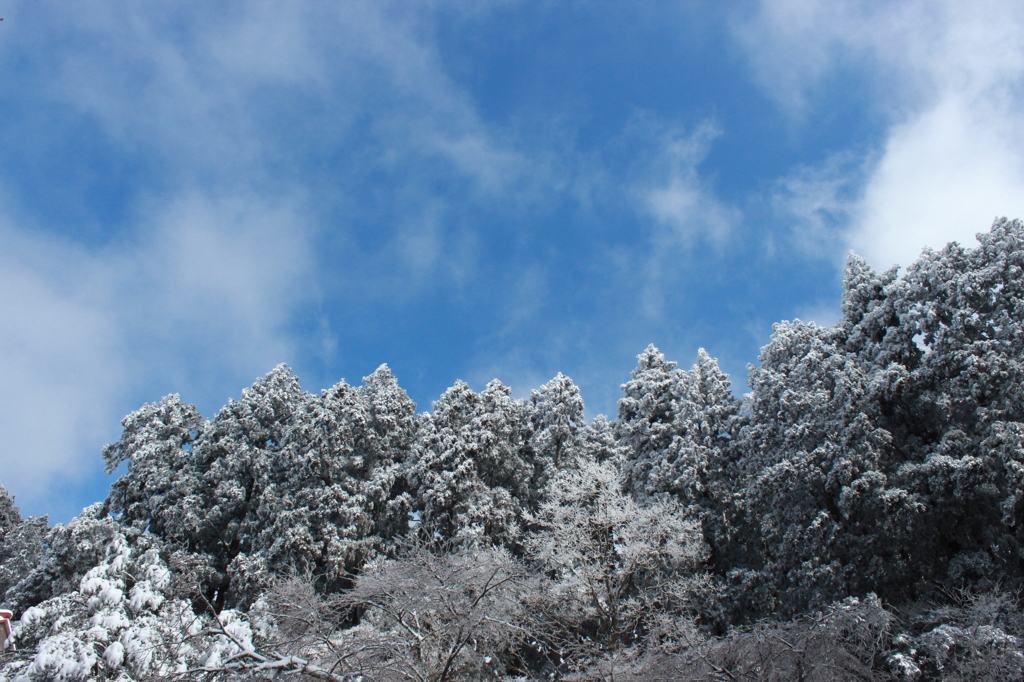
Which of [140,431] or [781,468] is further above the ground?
[140,431]

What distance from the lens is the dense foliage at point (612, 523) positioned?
13.4 metres

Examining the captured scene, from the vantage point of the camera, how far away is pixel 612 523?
1912cm

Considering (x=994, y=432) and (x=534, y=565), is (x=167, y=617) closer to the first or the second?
(x=534, y=565)

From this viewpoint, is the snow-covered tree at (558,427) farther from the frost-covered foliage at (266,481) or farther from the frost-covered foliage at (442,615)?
the frost-covered foliage at (442,615)

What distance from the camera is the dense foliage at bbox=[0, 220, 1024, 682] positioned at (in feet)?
44.0

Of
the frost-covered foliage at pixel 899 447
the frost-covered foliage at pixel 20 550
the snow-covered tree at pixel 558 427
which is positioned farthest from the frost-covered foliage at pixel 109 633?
the frost-covered foliage at pixel 899 447

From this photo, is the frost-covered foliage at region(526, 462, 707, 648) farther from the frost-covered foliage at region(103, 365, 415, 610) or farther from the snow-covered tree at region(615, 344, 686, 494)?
the frost-covered foliage at region(103, 365, 415, 610)

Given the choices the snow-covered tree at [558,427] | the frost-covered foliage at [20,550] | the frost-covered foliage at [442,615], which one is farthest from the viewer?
the frost-covered foliage at [20,550]

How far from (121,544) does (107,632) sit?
26.4ft

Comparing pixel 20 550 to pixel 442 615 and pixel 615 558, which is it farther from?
pixel 615 558

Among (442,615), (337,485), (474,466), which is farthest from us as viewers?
(474,466)

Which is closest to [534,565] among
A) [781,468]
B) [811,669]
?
[781,468]

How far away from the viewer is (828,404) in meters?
20.4

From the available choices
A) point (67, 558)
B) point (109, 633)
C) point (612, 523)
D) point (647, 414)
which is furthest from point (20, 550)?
point (647, 414)
